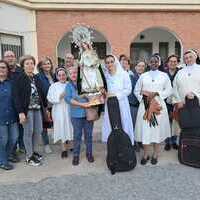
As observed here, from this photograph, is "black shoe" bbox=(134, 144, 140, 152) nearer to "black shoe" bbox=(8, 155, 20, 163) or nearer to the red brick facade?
"black shoe" bbox=(8, 155, 20, 163)

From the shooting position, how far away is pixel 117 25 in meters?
14.0

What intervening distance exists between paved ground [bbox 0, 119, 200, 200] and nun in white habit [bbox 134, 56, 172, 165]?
40 cm

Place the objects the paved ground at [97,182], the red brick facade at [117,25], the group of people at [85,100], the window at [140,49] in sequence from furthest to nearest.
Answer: the window at [140,49] → the red brick facade at [117,25] → the group of people at [85,100] → the paved ground at [97,182]

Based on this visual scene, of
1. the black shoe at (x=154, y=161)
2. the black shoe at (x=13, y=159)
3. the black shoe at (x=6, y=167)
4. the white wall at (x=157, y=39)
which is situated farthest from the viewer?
the white wall at (x=157, y=39)

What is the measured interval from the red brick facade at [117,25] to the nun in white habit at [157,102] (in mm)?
8153

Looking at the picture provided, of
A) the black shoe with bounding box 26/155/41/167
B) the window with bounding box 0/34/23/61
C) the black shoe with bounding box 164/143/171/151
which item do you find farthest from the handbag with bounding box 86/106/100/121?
the window with bounding box 0/34/23/61

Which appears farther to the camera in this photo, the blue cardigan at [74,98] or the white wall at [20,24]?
the white wall at [20,24]

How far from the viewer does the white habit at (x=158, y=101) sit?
5914 mm

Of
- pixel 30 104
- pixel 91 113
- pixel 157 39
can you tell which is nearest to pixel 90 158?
pixel 91 113

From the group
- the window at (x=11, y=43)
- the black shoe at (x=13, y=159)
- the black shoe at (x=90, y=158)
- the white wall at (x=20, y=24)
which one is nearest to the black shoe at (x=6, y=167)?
the black shoe at (x=13, y=159)

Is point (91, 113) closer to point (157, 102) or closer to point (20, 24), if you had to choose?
point (157, 102)

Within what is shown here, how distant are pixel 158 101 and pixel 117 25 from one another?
338 inches

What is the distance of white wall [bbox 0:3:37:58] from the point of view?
11.3 meters

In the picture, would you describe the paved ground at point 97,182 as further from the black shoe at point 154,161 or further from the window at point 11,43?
the window at point 11,43
